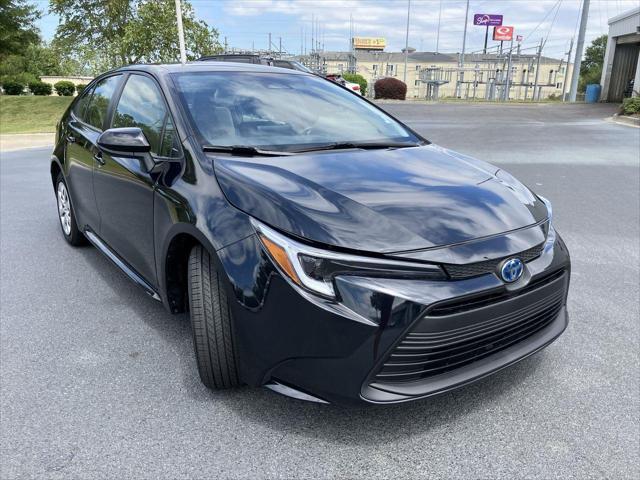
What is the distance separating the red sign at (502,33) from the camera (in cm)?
6131

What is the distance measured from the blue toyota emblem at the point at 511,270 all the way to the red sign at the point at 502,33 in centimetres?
6705

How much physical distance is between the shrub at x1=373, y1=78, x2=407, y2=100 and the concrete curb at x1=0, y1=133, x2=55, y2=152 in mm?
21287

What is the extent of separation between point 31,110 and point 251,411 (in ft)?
88.1

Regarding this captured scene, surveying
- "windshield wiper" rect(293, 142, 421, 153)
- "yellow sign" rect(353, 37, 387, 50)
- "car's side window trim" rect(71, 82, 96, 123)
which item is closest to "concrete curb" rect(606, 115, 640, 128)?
"windshield wiper" rect(293, 142, 421, 153)

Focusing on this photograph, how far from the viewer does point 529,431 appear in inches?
89.4

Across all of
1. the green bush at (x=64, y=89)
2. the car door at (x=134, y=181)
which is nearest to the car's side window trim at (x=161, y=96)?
the car door at (x=134, y=181)

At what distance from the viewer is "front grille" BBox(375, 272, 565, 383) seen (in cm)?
191

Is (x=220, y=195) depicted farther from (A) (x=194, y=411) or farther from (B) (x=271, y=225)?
(A) (x=194, y=411)

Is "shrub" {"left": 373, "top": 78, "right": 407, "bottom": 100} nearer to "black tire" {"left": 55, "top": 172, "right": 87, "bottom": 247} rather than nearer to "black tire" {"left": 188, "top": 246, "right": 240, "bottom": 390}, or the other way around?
"black tire" {"left": 55, "top": 172, "right": 87, "bottom": 247}

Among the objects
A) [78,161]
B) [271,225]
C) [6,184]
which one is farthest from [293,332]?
[6,184]

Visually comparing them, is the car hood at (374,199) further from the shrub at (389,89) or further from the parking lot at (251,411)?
the shrub at (389,89)

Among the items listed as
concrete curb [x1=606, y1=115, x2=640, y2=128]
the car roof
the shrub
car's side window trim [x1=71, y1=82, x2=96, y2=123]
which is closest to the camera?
the car roof

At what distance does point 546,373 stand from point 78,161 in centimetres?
359

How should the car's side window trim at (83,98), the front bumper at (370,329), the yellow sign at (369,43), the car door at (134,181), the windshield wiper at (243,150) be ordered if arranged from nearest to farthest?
the front bumper at (370,329)
the windshield wiper at (243,150)
the car door at (134,181)
the car's side window trim at (83,98)
the yellow sign at (369,43)
